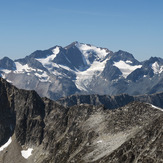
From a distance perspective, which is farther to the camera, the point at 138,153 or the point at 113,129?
the point at 113,129

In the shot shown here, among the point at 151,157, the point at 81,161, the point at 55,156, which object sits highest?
the point at 151,157

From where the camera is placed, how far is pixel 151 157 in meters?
122

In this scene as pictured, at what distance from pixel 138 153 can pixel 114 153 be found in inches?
581

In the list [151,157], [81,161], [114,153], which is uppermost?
[151,157]

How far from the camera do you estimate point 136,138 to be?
141000 millimetres

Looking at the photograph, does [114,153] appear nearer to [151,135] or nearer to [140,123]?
[151,135]

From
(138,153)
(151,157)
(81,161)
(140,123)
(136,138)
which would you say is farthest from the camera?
(140,123)

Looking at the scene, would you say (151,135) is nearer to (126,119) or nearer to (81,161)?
(81,161)

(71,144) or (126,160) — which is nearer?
(126,160)

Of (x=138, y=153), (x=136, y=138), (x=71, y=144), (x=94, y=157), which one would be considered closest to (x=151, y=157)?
(x=138, y=153)

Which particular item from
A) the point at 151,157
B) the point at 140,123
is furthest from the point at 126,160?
the point at 140,123

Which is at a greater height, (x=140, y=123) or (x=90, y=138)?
(x=140, y=123)

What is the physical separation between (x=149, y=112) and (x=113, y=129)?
1980 centimetres

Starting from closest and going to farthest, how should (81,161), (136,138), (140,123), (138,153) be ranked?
(138,153), (136,138), (81,161), (140,123)
